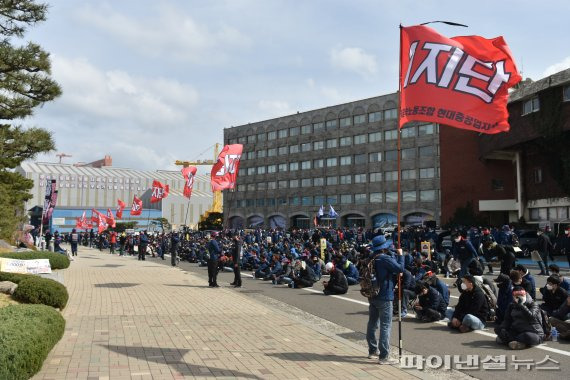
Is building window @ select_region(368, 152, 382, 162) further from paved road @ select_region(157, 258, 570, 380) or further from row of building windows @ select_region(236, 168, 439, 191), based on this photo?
paved road @ select_region(157, 258, 570, 380)

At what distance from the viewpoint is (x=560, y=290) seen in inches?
387

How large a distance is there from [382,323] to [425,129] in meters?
61.4

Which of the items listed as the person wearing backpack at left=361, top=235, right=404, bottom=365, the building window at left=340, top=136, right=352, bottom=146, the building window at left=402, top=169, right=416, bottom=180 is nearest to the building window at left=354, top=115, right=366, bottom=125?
the building window at left=340, top=136, right=352, bottom=146

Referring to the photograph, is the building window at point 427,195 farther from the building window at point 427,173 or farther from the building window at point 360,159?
the building window at point 360,159

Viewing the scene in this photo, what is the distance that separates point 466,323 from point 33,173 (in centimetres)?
12928

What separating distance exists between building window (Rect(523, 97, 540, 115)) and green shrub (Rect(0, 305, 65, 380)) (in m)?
35.2

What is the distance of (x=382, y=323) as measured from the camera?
6980 millimetres

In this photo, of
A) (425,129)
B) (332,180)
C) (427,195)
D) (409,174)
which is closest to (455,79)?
(427,195)

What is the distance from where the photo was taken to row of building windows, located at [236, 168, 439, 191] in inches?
2591

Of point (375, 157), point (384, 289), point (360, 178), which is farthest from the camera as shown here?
point (360, 178)

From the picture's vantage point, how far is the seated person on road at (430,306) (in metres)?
10.3

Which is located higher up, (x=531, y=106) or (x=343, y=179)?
(x=531, y=106)

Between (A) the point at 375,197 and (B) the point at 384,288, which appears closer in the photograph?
(B) the point at 384,288

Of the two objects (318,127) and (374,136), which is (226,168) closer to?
(374,136)
